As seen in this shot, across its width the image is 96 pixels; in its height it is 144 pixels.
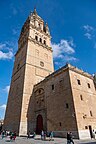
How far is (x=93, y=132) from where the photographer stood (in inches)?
689

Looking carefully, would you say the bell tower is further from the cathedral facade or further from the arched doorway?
the arched doorway

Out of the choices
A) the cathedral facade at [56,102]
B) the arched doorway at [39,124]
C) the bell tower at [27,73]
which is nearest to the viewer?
the cathedral facade at [56,102]

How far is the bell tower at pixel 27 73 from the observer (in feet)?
77.5

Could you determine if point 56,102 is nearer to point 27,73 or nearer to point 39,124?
point 39,124

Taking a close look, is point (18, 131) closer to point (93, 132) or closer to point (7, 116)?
point (7, 116)

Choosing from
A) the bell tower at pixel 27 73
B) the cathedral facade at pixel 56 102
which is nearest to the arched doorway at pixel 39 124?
the cathedral facade at pixel 56 102

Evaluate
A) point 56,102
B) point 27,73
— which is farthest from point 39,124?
point 27,73

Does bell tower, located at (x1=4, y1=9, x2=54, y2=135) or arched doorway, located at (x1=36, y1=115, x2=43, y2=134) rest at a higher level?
bell tower, located at (x1=4, y1=9, x2=54, y2=135)

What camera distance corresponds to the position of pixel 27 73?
27.4m

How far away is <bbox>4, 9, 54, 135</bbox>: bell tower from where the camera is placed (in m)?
23.6

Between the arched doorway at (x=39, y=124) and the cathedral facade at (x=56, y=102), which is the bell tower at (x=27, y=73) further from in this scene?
the arched doorway at (x=39, y=124)

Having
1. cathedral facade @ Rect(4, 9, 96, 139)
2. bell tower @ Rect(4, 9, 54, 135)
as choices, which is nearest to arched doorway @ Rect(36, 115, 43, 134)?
cathedral facade @ Rect(4, 9, 96, 139)

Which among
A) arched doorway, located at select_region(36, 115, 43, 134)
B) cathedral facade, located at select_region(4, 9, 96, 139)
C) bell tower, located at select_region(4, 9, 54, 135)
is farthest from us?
bell tower, located at select_region(4, 9, 54, 135)

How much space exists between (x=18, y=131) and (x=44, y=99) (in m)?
7.21
